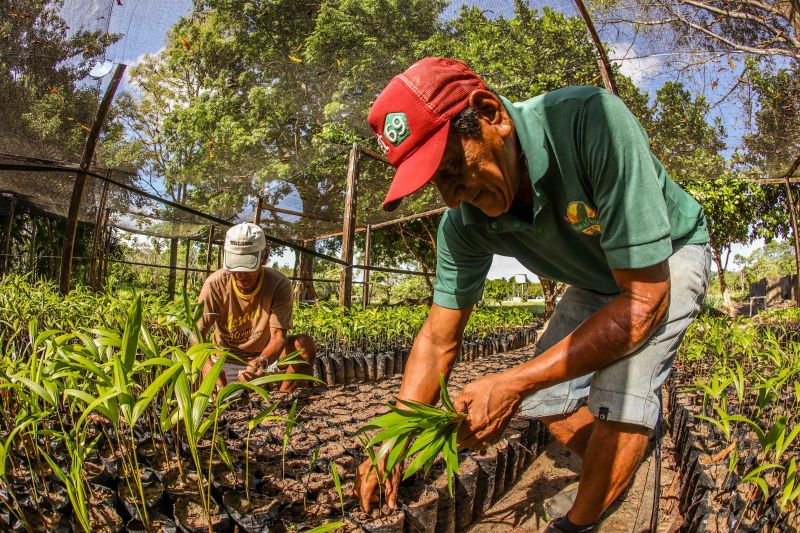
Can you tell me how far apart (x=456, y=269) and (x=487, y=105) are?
0.56 meters

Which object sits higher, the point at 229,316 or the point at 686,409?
the point at 229,316

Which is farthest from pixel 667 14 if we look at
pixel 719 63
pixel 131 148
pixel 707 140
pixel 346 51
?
pixel 131 148

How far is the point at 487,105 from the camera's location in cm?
121

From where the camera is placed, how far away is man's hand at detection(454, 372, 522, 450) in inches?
48.0

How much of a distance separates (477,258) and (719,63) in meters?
6.48

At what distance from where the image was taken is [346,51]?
429cm

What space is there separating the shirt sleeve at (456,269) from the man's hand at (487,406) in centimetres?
42

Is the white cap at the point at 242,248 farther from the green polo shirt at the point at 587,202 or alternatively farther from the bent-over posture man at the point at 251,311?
the green polo shirt at the point at 587,202

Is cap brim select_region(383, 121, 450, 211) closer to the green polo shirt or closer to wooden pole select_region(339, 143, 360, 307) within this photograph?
the green polo shirt

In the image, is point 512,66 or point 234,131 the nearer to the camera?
point 234,131

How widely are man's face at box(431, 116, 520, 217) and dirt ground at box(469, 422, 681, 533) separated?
1.19 m

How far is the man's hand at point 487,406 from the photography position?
1.22 m

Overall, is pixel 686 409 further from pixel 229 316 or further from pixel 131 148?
pixel 131 148

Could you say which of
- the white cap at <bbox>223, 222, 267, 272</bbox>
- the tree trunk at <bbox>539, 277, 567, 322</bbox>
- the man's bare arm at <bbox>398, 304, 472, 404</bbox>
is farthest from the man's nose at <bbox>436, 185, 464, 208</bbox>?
the tree trunk at <bbox>539, 277, 567, 322</bbox>
